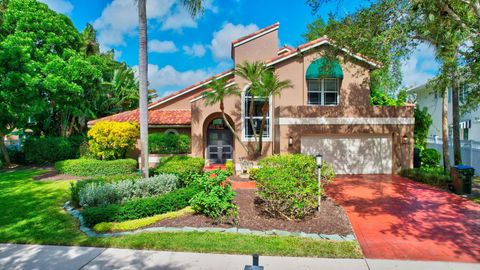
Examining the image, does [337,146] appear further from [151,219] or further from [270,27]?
[151,219]

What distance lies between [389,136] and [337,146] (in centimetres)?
313

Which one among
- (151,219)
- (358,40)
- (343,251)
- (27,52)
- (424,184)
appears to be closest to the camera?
(343,251)

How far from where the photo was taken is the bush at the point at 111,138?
1695cm

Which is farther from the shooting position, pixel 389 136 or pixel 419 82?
Answer: pixel 419 82

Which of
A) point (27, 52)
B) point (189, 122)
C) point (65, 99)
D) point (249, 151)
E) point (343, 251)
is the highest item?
point (27, 52)

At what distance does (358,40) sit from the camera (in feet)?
34.4

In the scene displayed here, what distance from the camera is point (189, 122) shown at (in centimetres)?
1894

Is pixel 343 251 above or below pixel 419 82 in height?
below

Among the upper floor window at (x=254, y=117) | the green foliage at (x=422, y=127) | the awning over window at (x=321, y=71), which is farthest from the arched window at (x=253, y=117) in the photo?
the green foliage at (x=422, y=127)

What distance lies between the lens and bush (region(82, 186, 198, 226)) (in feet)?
26.3

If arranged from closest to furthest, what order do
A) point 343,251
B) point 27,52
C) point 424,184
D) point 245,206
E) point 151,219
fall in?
point 343,251 < point 151,219 < point 245,206 < point 424,184 < point 27,52

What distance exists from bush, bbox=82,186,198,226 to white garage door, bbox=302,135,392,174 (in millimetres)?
9502

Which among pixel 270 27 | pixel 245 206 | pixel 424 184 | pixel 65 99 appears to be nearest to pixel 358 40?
pixel 245 206

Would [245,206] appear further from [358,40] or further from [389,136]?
[389,136]
